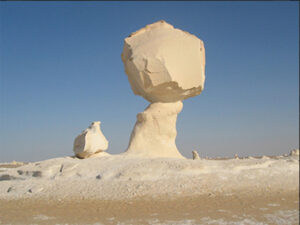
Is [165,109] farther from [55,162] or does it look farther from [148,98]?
[55,162]

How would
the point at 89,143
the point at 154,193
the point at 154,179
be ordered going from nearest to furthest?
the point at 154,193 < the point at 154,179 < the point at 89,143

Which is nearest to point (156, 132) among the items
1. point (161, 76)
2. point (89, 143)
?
point (161, 76)

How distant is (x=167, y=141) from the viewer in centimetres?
1082

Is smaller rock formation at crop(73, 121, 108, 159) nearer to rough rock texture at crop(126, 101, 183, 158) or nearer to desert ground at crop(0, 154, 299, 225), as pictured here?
rough rock texture at crop(126, 101, 183, 158)

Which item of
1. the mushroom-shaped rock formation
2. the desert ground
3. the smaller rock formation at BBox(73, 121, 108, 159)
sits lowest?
the desert ground

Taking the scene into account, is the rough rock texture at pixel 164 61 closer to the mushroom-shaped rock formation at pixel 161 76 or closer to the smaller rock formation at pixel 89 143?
the mushroom-shaped rock formation at pixel 161 76

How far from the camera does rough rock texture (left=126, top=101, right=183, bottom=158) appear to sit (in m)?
10.4

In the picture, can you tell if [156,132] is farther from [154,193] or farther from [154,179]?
[154,193]

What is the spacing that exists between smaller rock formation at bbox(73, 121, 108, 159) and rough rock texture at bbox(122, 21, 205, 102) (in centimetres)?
237

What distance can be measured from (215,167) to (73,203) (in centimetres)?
342

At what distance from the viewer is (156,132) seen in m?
10.7

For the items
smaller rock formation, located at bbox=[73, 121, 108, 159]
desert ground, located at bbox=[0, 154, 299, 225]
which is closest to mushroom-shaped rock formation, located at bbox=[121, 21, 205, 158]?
smaller rock formation, located at bbox=[73, 121, 108, 159]

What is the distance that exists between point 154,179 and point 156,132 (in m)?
3.72

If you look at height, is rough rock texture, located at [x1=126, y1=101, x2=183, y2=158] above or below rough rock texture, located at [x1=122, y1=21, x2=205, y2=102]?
below
